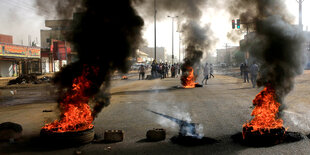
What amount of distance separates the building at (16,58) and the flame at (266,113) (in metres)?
32.5

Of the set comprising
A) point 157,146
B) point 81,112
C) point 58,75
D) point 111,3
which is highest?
point 111,3

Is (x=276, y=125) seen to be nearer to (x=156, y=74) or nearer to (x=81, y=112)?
(x=81, y=112)

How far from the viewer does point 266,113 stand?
6.20 m

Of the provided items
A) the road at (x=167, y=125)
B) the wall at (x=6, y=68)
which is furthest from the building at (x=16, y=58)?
the road at (x=167, y=125)

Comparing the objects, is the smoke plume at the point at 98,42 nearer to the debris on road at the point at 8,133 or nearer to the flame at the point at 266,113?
the debris on road at the point at 8,133

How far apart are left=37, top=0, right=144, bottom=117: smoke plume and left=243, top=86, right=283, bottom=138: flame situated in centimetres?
356

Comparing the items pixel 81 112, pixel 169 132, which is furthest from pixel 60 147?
pixel 169 132

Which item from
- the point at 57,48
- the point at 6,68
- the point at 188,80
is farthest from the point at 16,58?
the point at 188,80

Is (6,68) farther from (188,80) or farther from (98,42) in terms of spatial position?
(98,42)

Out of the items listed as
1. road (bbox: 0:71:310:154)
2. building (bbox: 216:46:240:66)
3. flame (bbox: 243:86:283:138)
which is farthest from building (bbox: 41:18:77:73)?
building (bbox: 216:46:240:66)

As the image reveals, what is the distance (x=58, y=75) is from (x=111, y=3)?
2.25 metres

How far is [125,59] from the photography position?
303 inches

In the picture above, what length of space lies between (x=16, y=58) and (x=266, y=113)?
35.8m

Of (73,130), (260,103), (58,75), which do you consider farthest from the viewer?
(58,75)
